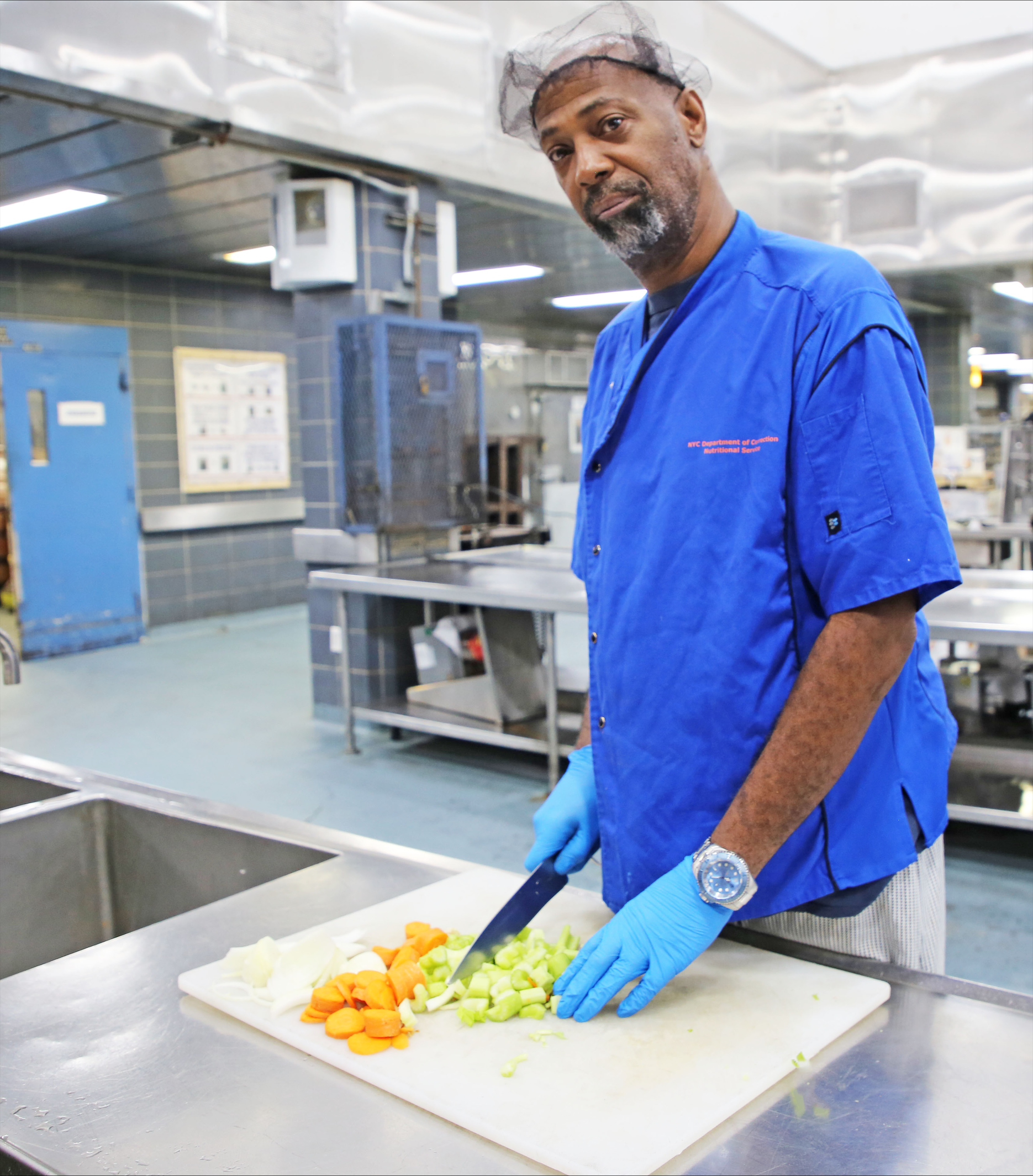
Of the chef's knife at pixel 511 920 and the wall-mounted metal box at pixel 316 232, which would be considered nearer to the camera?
the chef's knife at pixel 511 920

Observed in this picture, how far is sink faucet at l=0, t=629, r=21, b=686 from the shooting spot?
1446 millimetres

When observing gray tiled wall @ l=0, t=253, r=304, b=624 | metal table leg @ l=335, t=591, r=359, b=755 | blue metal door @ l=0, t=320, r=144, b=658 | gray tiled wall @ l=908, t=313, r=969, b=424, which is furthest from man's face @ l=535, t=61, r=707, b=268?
gray tiled wall @ l=908, t=313, r=969, b=424

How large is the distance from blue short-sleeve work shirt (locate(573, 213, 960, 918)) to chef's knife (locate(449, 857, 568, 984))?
0.29ft

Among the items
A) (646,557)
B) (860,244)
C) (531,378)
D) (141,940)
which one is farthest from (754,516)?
(531,378)

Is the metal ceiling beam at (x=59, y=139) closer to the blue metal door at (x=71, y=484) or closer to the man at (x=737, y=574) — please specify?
the blue metal door at (x=71, y=484)

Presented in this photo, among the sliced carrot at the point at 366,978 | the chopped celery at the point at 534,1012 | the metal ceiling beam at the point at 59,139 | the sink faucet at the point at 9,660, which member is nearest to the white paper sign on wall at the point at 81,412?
the metal ceiling beam at the point at 59,139

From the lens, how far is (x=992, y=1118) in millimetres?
828

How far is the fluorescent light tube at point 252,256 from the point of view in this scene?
6.98 m

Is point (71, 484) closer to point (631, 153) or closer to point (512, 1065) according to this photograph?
point (631, 153)

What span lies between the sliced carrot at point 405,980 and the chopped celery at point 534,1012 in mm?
107

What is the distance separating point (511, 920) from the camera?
112 centimetres

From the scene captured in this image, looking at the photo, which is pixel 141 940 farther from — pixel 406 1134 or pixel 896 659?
pixel 896 659

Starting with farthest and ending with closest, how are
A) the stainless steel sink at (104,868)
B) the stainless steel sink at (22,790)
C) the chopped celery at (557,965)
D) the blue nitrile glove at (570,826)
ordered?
the stainless steel sink at (22,790) → the stainless steel sink at (104,868) → the blue nitrile glove at (570,826) → the chopped celery at (557,965)

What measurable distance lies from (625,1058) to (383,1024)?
0.22 metres
